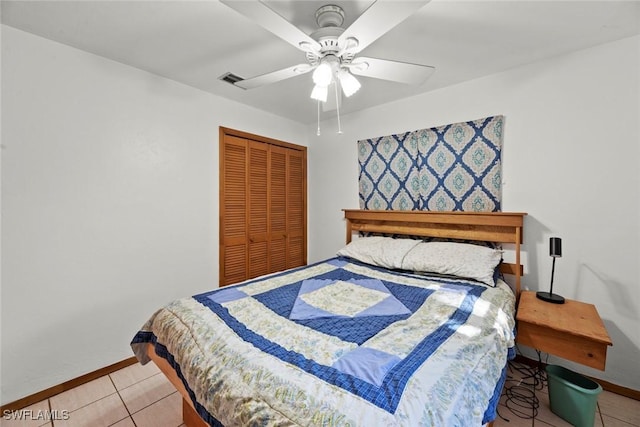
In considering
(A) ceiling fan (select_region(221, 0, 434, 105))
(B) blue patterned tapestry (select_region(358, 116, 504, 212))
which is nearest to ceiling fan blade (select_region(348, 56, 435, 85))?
(A) ceiling fan (select_region(221, 0, 434, 105))

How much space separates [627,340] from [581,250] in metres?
0.65

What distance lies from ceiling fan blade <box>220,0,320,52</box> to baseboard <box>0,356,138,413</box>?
2705 millimetres

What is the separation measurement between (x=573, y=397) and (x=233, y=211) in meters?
3.08

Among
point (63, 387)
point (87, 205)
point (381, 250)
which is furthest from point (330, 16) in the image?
point (63, 387)

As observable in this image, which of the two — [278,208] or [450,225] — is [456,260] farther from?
[278,208]

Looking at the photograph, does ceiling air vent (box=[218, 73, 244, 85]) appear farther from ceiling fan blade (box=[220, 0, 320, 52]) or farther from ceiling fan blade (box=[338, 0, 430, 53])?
ceiling fan blade (box=[338, 0, 430, 53])

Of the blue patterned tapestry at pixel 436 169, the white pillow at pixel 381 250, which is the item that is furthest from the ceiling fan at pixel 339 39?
Result: the white pillow at pixel 381 250

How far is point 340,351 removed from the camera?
1.17 meters

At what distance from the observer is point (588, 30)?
178 cm

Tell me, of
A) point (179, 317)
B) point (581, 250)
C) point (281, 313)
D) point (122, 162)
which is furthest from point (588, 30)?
point (122, 162)

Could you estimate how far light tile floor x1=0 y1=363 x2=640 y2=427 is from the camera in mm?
1693

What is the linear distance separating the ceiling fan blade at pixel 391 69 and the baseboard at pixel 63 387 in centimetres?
289

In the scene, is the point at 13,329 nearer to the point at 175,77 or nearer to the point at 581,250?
the point at 175,77

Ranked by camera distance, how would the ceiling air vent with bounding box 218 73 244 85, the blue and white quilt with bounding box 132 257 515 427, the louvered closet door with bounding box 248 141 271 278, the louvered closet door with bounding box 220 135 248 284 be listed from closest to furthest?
the blue and white quilt with bounding box 132 257 515 427 → the ceiling air vent with bounding box 218 73 244 85 → the louvered closet door with bounding box 220 135 248 284 → the louvered closet door with bounding box 248 141 271 278
